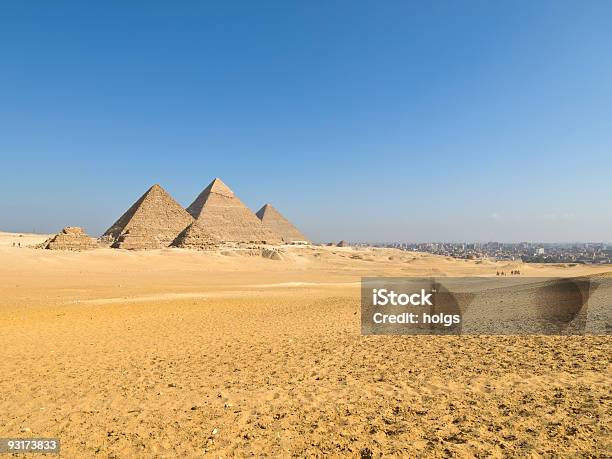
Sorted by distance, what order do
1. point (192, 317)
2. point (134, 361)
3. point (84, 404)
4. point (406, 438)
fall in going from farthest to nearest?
point (192, 317), point (134, 361), point (84, 404), point (406, 438)

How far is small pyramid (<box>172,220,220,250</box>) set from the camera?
6059cm

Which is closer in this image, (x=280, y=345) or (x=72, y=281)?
(x=280, y=345)

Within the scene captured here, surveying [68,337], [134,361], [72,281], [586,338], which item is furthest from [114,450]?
[72,281]

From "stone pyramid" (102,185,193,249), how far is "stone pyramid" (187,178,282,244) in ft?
39.1

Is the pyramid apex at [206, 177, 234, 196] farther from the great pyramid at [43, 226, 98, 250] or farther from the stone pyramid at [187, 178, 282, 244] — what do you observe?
the great pyramid at [43, 226, 98, 250]

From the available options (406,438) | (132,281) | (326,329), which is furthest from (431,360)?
(132,281)

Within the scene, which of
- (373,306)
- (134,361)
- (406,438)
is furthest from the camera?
(373,306)

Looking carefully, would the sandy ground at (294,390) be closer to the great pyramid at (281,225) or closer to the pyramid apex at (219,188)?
the pyramid apex at (219,188)

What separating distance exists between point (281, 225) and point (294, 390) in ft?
381

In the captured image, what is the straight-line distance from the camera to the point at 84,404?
6230mm

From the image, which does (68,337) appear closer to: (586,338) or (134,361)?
(134,361)

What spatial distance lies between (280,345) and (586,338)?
7.36 metres

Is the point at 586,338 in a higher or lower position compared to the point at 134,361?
higher

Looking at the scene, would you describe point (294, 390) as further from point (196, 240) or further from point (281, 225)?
point (281, 225)
